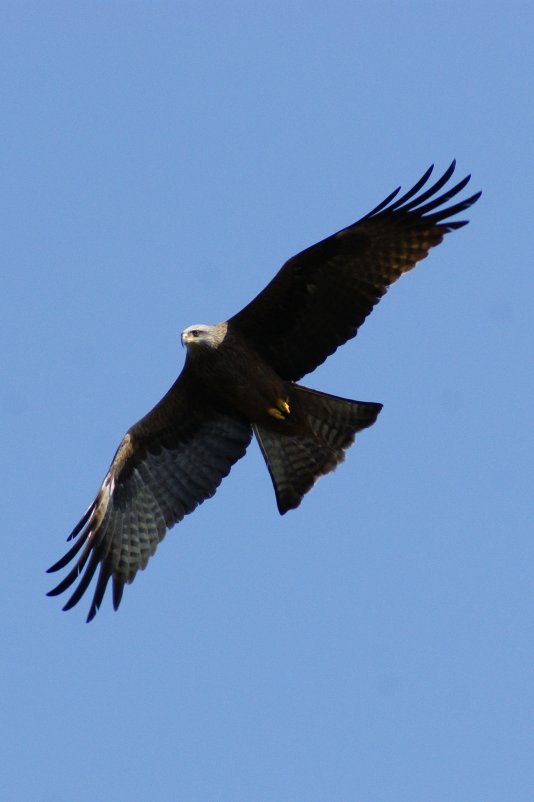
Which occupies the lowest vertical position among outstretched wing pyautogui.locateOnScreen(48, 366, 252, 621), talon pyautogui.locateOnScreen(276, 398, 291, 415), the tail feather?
the tail feather

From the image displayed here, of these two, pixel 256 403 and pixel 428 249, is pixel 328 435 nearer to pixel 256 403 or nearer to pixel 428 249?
pixel 256 403

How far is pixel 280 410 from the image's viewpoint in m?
11.5

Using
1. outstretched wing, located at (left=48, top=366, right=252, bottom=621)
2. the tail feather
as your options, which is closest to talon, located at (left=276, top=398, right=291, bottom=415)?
the tail feather

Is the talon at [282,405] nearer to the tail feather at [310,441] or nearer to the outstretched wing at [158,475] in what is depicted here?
the tail feather at [310,441]

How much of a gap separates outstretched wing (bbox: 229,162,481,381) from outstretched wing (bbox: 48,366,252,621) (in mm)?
1133

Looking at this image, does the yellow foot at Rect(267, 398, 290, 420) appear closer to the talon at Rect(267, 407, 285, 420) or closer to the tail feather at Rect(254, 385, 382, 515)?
the talon at Rect(267, 407, 285, 420)

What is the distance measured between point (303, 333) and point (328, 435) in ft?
2.89

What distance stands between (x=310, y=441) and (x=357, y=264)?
59.7 inches

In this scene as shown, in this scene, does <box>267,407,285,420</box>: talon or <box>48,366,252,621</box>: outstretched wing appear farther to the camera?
<box>48,366,252,621</box>: outstretched wing

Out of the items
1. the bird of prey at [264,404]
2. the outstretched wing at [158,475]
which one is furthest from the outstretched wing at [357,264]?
the outstretched wing at [158,475]

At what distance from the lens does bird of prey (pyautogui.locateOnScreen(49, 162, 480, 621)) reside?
36.7 feet

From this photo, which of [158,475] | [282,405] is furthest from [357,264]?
[158,475]

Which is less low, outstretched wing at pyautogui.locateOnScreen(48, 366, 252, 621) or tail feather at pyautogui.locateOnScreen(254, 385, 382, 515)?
outstretched wing at pyautogui.locateOnScreen(48, 366, 252, 621)

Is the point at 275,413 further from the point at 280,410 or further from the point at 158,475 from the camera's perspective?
the point at 158,475
